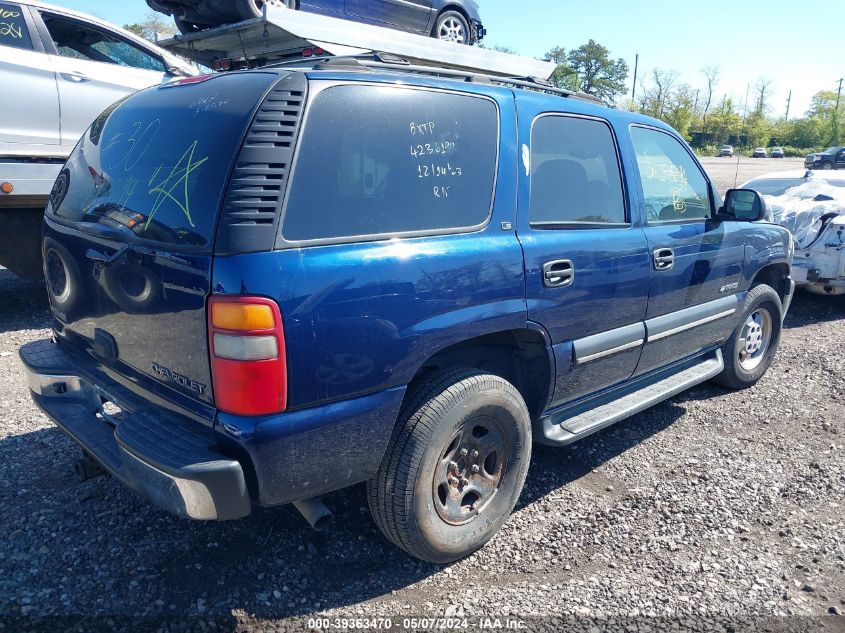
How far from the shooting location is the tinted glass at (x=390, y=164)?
2264 millimetres

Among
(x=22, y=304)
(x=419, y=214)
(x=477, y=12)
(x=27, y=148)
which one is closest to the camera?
(x=419, y=214)

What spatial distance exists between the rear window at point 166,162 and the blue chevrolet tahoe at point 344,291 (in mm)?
11

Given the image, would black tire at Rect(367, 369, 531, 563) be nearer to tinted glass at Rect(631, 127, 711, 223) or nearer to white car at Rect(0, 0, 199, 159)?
tinted glass at Rect(631, 127, 711, 223)

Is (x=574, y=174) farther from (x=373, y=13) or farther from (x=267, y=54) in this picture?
(x=373, y=13)

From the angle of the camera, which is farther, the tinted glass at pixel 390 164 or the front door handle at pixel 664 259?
the front door handle at pixel 664 259

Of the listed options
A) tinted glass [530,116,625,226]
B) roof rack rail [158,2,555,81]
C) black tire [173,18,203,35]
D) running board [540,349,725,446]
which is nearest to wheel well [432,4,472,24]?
black tire [173,18,203,35]

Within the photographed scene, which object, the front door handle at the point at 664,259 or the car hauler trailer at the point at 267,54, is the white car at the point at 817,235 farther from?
the car hauler trailer at the point at 267,54

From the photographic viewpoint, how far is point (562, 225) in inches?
122

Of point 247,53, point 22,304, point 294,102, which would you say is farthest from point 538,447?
point 22,304

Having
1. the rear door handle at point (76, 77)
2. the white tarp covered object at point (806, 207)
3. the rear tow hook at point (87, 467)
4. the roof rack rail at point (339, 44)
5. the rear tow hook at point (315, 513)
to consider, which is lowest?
the rear tow hook at point (87, 467)

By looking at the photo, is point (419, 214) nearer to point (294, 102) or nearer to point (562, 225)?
point (294, 102)

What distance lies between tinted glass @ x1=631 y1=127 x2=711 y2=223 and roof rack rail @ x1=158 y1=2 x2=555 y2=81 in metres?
0.84

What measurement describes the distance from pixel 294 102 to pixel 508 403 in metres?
1.49

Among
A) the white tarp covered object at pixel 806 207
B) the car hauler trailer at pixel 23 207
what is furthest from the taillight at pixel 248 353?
the white tarp covered object at pixel 806 207
